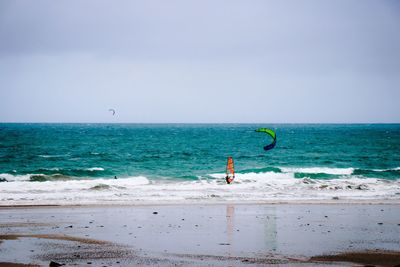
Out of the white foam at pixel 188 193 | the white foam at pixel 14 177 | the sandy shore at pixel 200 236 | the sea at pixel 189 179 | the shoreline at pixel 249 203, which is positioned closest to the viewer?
the sandy shore at pixel 200 236

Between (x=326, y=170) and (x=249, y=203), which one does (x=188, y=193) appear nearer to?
(x=249, y=203)

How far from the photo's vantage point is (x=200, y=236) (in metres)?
11.8

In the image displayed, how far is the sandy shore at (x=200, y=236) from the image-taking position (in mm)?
9555

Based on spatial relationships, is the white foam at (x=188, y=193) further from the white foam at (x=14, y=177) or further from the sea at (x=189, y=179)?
the white foam at (x=14, y=177)

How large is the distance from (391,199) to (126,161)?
27.7 metres

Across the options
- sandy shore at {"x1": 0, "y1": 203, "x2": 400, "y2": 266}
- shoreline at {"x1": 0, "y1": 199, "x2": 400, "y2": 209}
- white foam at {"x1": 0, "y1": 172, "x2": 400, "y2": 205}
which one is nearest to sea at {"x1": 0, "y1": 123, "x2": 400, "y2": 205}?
white foam at {"x1": 0, "y1": 172, "x2": 400, "y2": 205}

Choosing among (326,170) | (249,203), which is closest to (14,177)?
(249,203)

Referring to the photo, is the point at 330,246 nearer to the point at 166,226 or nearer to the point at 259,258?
the point at 259,258

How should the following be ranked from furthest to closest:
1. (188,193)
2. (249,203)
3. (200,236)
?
(188,193)
(249,203)
(200,236)

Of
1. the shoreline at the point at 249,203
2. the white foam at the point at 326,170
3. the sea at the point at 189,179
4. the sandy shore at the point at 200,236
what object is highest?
the sandy shore at the point at 200,236

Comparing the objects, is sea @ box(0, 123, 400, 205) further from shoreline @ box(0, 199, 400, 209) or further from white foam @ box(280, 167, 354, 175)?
shoreline @ box(0, 199, 400, 209)

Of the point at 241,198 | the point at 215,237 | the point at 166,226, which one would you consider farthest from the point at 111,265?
the point at 241,198

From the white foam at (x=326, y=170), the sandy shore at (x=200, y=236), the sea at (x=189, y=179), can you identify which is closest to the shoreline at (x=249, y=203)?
the sea at (x=189, y=179)

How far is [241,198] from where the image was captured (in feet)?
66.9
